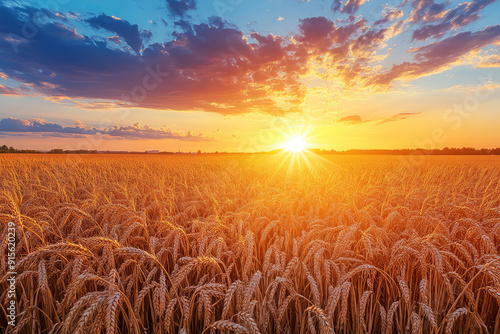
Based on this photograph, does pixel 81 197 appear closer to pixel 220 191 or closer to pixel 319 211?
pixel 220 191

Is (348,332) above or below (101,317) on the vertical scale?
below

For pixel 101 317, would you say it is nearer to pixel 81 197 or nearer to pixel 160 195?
pixel 160 195

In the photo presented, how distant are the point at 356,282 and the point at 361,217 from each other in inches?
55.5

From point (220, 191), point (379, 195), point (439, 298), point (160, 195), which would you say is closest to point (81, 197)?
point (160, 195)

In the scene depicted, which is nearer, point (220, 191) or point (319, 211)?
point (319, 211)

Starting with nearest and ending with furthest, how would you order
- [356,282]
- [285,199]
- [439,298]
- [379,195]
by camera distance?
[439,298]
[356,282]
[285,199]
[379,195]

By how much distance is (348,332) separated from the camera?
223 centimetres

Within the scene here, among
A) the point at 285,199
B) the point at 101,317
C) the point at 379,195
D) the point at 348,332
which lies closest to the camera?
the point at 101,317

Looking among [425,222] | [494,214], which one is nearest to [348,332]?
[425,222]

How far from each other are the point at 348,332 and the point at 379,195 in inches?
161

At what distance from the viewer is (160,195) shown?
5168 millimetres

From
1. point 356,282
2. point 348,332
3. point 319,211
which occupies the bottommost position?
point 348,332

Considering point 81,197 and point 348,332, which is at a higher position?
A: point 81,197

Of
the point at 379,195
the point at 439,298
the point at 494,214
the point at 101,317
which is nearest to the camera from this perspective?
the point at 101,317
